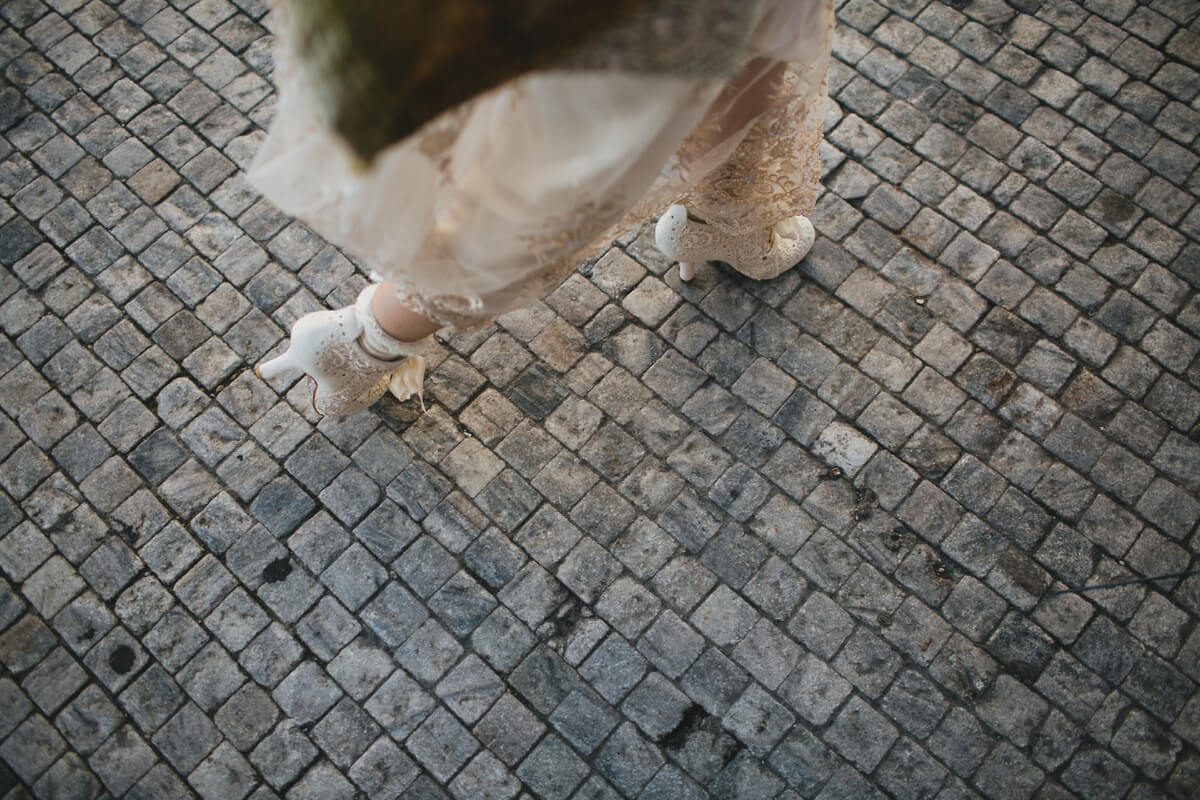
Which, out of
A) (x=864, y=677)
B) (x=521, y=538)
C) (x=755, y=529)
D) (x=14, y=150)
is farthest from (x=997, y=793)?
(x=14, y=150)

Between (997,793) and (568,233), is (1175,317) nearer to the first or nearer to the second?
(997,793)

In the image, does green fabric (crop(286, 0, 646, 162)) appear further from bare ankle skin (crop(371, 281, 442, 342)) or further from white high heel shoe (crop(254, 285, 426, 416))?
white high heel shoe (crop(254, 285, 426, 416))

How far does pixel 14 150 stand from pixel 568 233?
117 inches

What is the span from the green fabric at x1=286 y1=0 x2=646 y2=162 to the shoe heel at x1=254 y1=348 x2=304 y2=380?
1.55 meters

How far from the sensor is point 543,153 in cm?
195

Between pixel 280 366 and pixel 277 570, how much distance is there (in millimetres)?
686

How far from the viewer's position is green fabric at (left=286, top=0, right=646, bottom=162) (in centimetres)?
153

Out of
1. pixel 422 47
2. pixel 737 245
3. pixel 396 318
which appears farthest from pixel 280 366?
pixel 422 47

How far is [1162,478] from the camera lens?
126 inches

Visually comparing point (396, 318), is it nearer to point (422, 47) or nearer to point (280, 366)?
point (280, 366)

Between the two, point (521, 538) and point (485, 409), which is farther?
point (485, 409)

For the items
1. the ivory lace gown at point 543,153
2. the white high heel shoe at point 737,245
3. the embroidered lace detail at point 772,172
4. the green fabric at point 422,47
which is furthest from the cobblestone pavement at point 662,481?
the green fabric at point 422,47

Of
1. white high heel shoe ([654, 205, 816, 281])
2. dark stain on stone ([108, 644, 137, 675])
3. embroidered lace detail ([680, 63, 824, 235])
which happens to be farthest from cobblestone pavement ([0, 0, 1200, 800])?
embroidered lace detail ([680, 63, 824, 235])

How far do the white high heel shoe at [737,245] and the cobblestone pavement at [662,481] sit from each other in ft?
0.39
